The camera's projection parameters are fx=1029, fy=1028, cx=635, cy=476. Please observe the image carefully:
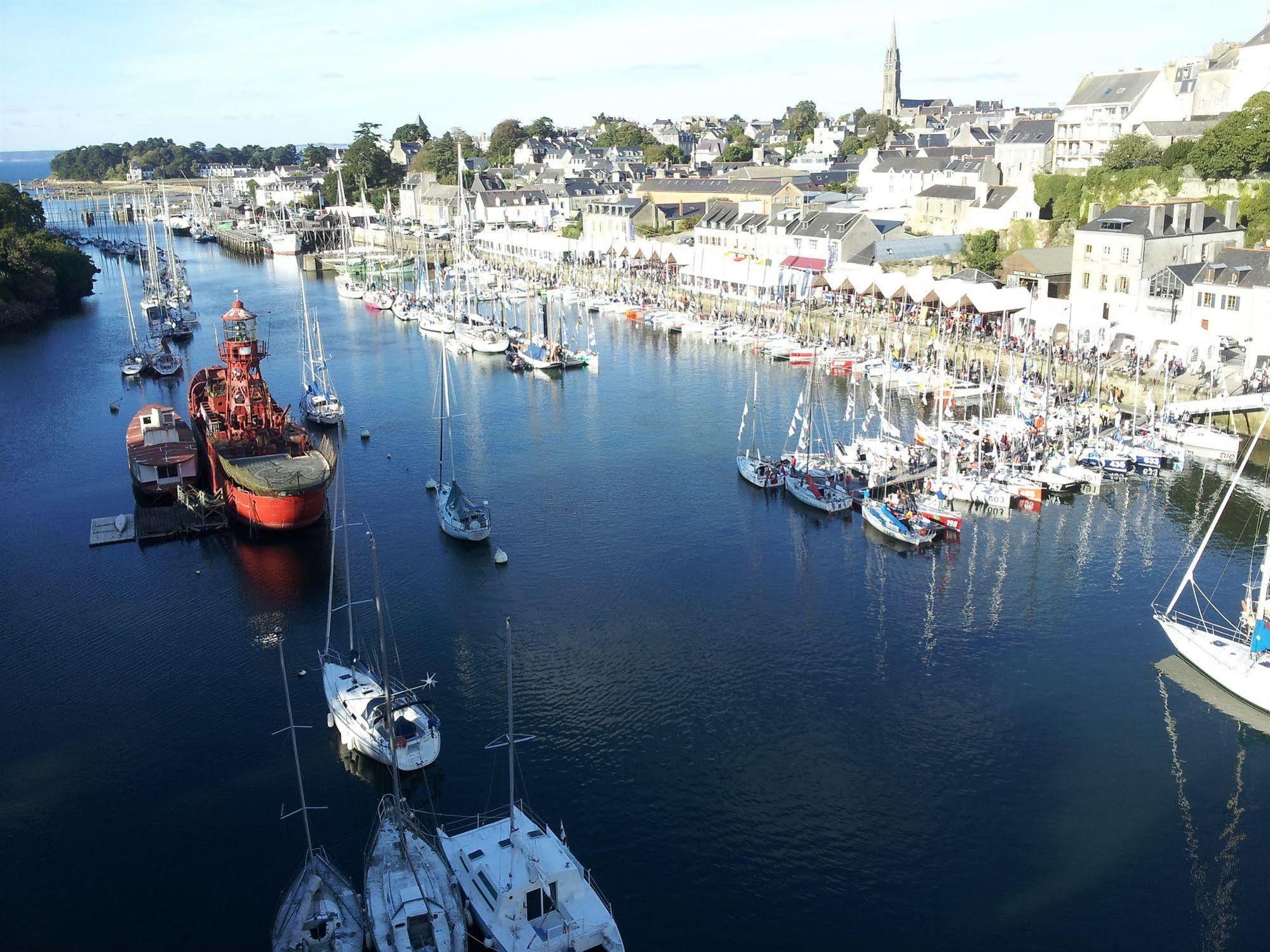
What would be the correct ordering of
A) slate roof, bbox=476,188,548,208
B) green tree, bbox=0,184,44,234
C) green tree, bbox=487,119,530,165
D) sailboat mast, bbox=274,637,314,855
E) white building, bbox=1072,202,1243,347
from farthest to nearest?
green tree, bbox=487,119,530,165 < slate roof, bbox=476,188,548,208 < green tree, bbox=0,184,44,234 < white building, bbox=1072,202,1243,347 < sailboat mast, bbox=274,637,314,855

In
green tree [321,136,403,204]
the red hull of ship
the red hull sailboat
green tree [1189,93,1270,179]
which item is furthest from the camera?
green tree [321,136,403,204]

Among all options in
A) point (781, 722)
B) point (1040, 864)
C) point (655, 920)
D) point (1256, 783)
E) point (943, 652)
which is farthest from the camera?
point (943, 652)

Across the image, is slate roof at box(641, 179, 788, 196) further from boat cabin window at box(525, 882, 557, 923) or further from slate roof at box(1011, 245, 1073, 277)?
boat cabin window at box(525, 882, 557, 923)

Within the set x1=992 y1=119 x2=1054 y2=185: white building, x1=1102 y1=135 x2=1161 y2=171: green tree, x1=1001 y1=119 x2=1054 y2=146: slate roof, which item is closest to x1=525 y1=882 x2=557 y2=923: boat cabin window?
x1=1102 y1=135 x2=1161 y2=171: green tree

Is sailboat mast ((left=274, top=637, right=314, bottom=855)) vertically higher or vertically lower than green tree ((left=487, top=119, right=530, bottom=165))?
lower

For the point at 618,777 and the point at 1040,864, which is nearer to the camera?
the point at 1040,864

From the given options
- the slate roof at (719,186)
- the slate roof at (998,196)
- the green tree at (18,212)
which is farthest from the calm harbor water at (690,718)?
the green tree at (18,212)

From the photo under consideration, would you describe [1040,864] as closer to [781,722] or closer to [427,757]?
[781,722]

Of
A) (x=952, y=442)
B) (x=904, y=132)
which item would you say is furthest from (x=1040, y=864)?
(x=904, y=132)
